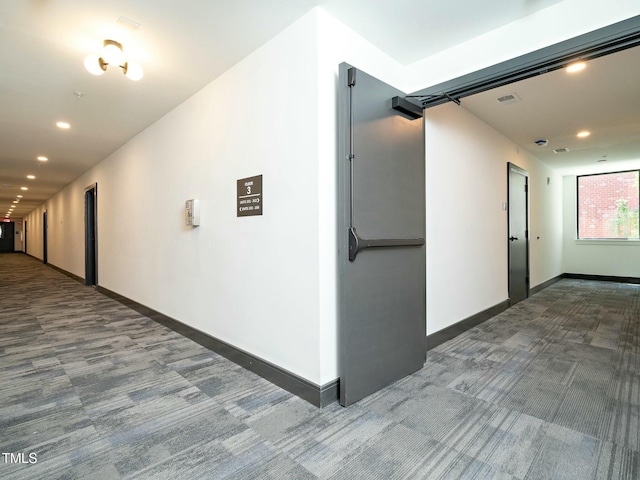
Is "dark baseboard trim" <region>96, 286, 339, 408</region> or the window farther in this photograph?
the window

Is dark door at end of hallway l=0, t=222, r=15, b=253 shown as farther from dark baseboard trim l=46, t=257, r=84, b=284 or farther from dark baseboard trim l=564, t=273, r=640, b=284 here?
dark baseboard trim l=564, t=273, r=640, b=284

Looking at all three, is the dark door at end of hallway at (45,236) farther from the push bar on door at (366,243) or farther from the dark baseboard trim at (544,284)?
the dark baseboard trim at (544,284)

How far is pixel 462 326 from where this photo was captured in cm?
375

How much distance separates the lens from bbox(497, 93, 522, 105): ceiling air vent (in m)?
3.61

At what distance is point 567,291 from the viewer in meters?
6.52

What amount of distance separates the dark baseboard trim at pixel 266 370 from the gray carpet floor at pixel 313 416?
0.06 metres

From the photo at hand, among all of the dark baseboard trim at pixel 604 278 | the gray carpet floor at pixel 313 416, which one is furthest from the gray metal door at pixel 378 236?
the dark baseboard trim at pixel 604 278

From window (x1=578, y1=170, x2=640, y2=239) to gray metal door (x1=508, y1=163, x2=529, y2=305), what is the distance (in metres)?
3.58

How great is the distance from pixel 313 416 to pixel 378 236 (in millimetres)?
1269

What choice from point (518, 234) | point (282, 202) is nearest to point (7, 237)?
point (282, 202)

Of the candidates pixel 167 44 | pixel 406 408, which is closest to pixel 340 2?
pixel 167 44

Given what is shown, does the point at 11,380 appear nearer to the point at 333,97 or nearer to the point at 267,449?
the point at 267,449

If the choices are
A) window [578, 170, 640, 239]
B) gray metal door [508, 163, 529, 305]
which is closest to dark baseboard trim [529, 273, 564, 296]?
gray metal door [508, 163, 529, 305]

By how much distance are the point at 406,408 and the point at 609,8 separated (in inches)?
106
